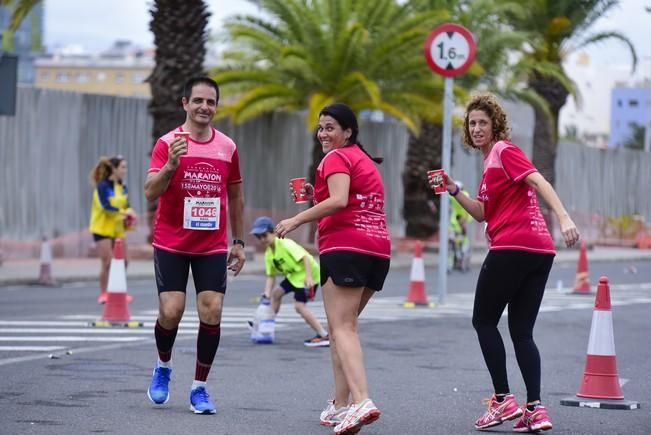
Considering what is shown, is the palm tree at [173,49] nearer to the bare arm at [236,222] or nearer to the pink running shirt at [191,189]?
the bare arm at [236,222]

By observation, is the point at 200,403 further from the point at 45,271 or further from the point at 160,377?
the point at 45,271

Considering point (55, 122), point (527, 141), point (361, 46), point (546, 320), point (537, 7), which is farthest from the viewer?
point (527, 141)

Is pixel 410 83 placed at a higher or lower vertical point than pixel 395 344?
higher

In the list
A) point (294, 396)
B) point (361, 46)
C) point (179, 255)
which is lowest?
point (294, 396)

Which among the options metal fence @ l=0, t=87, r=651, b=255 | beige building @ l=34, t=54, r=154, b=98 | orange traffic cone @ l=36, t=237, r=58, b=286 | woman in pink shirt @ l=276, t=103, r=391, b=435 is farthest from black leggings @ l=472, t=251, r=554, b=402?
beige building @ l=34, t=54, r=154, b=98

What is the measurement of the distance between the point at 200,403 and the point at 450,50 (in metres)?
10.1

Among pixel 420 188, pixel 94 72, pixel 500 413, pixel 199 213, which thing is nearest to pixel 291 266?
pixel 199 213

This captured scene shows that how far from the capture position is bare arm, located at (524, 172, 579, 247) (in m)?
7.40

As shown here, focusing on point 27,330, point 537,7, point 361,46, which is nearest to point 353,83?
point 361,46

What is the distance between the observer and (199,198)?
831 centimetres

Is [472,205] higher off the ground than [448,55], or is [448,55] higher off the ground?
[448,55]

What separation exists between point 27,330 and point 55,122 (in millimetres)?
13844

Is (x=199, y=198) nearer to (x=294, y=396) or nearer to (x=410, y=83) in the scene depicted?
(x=294, y=396)

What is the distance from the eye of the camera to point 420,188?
35250 millimetres
